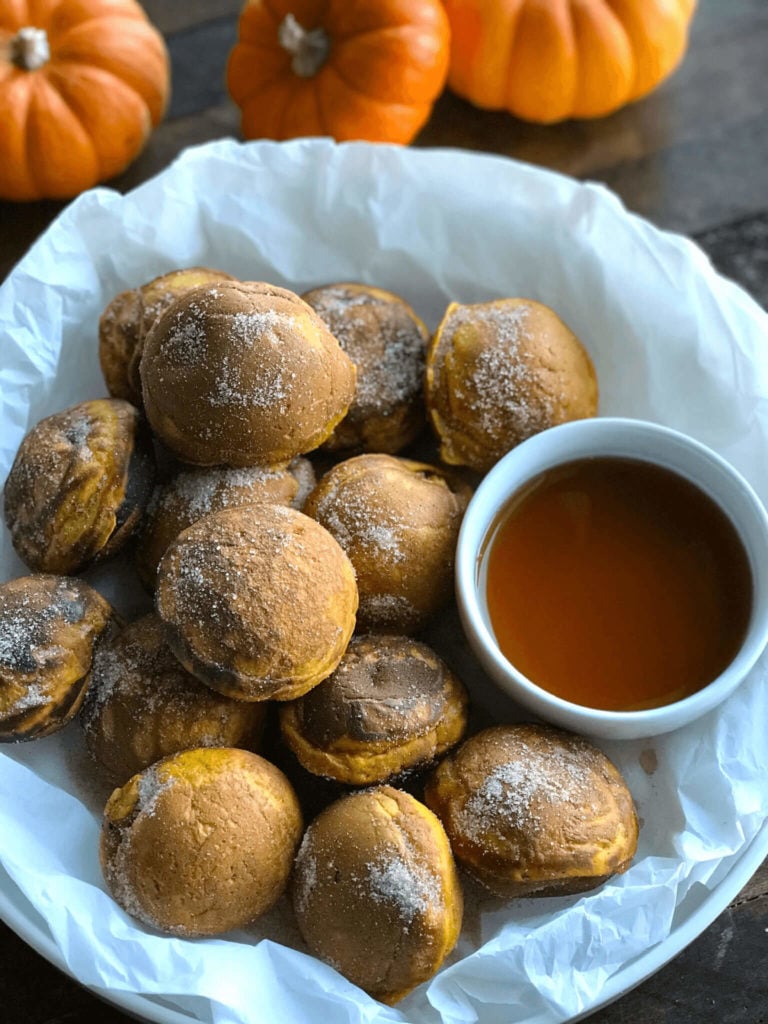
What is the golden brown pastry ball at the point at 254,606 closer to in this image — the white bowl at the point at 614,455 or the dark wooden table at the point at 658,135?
the white bowl at the point at 614,455

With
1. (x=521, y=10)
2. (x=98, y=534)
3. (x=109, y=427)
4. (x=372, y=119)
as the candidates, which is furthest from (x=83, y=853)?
(x=521, y=10)

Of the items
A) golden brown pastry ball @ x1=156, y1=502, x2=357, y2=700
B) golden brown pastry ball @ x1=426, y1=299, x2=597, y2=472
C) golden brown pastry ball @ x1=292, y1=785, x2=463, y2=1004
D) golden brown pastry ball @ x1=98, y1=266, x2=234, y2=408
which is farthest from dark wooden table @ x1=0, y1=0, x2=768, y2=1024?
golden brown pastry ball @ x1=292, y1=785, x2=463, y2=1004

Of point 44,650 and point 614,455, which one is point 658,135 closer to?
point 614,455

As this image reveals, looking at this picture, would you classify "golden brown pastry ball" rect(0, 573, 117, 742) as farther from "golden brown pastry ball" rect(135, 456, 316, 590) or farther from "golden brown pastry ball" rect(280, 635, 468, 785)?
"golden brown pastry ball" rect(280, 635, 468, 785)

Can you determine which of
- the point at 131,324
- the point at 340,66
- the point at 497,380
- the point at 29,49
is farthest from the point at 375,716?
the point at 29,49

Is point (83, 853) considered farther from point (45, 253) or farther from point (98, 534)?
point (45, 253)
